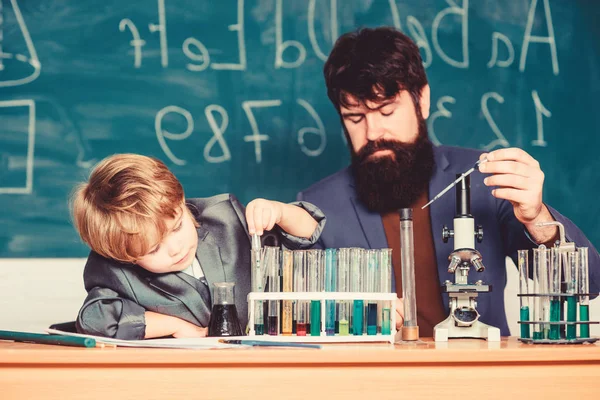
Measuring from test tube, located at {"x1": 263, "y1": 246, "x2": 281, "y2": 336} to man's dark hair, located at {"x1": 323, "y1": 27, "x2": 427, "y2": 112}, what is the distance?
69 cm

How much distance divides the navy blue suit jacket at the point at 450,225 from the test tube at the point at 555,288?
1.99 ft

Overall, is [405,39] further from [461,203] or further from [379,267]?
[379,267]

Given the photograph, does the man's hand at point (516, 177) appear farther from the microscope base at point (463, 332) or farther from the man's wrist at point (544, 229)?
the microscope base at point (463, 332)

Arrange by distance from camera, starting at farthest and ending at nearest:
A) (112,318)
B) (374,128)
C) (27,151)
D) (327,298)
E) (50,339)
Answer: (27,151), (374,128), (112,318), (327,298), (50,339)

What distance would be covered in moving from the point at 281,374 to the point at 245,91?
5.25ft

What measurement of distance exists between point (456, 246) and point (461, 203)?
91 mm

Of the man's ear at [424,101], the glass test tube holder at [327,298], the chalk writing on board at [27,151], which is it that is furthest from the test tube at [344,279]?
the chalk writing on board at [27,151]

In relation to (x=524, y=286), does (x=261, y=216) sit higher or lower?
higher

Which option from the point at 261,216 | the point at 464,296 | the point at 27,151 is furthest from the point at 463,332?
the point at 27,151

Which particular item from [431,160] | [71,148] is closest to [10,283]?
[71,148]

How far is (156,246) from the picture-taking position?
5.52ft

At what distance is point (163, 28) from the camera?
268cm

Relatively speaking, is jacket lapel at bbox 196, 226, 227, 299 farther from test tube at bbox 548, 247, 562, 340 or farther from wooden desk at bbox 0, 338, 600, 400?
test tube at bbox 548, 247, 562, 340

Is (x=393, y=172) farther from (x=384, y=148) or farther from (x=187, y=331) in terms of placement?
(x=187, y=331)
